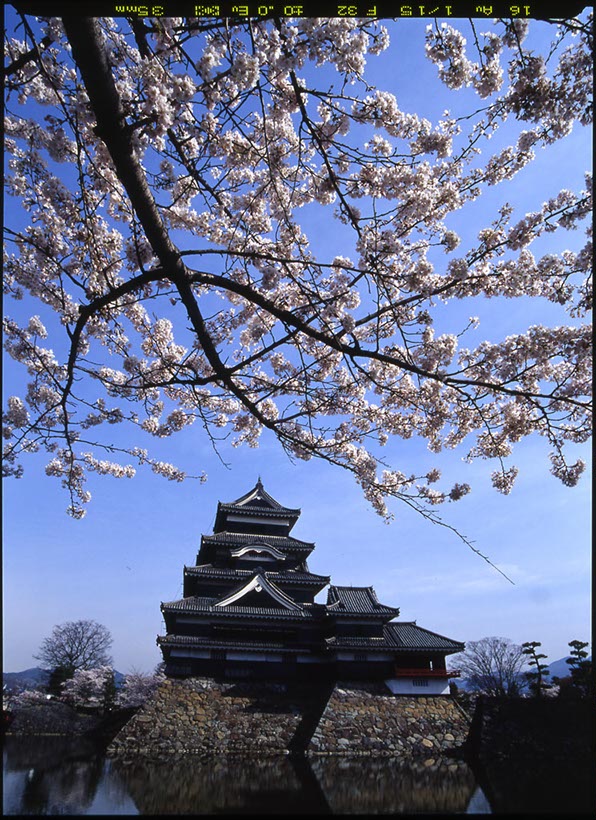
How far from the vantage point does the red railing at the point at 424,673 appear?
12.9 meters

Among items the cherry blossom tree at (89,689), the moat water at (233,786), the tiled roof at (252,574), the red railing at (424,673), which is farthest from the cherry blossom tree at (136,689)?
the red railing at (424,673)

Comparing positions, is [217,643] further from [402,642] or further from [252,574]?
[402,642]

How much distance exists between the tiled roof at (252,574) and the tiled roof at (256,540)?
0.83 meters

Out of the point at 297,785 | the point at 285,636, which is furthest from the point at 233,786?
the point at 285,636

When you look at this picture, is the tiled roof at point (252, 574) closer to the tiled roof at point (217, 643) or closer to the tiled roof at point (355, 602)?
the tiled roof at point (355, 602)

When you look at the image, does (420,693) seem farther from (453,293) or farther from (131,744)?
(453,293)

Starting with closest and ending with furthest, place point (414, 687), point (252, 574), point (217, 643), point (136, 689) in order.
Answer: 1. point (414, 687)
2. point (217, 643)
3. point (252, 574)
4. point (136, 689)

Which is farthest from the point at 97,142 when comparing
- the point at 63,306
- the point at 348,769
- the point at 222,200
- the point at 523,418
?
the point at 348,769

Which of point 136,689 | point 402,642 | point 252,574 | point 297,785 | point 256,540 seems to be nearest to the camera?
point 297,785

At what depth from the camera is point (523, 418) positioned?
12.1 feet

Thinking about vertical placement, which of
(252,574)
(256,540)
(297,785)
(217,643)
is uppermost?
(256,540)

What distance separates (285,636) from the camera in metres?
14.0

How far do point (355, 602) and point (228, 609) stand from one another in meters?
3.96

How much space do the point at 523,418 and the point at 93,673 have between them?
80.4 ft
